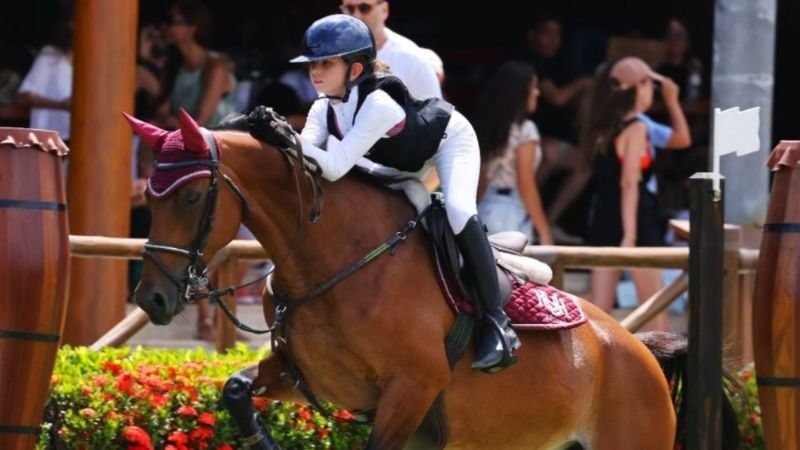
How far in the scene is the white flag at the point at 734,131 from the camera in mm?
6238

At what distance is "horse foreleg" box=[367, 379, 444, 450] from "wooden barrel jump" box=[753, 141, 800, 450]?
1.32m

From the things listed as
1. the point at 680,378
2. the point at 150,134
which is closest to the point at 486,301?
the point at 150,134

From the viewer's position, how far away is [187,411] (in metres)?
7.36

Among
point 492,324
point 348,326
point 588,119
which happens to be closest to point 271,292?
point 348,326

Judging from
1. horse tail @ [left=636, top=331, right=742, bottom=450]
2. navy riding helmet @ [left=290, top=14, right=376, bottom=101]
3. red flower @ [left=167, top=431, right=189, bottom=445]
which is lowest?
red flower @ [left=167, top=431, right=189, bottom=445]

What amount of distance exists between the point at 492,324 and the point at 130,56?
12.6 ft

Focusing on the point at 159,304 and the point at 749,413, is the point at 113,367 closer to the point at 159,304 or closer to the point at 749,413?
the point at 159,304

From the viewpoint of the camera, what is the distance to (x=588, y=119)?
10555 millimetres

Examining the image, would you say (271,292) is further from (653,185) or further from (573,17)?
(573,17)

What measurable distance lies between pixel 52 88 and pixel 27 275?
5.40 meters

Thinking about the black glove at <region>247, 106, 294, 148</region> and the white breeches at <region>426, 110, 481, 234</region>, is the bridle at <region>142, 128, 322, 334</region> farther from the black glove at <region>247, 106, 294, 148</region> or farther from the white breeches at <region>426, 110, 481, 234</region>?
the white breeches at <region>426, 110, 481, 234</region>

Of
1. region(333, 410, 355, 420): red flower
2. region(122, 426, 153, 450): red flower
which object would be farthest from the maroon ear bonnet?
region(122, 426, 153, 450): red flower

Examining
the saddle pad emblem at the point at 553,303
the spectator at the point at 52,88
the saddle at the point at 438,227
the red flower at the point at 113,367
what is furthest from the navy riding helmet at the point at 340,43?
the spectator at the point at 52,88

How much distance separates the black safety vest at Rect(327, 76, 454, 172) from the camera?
5988 millimetres
